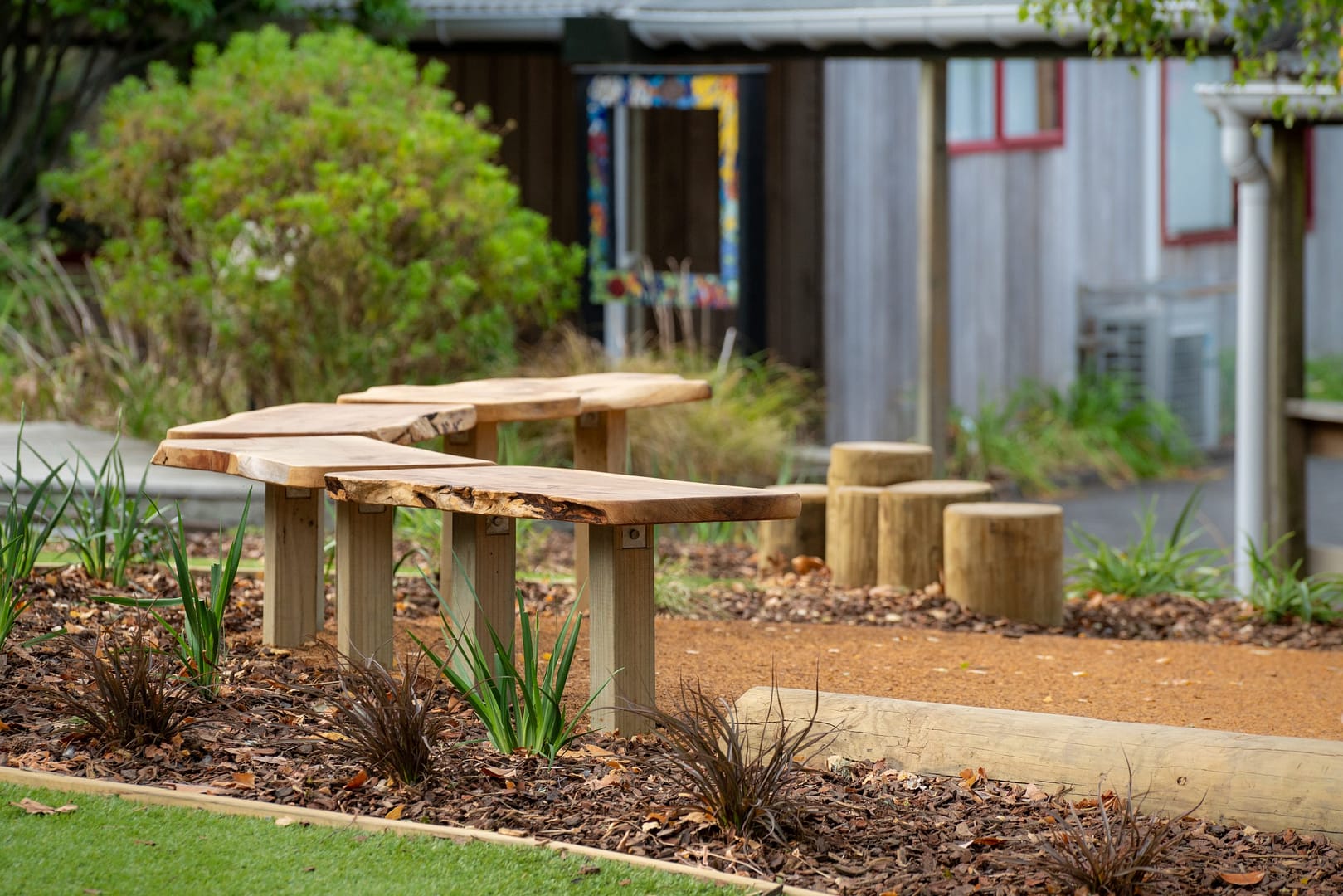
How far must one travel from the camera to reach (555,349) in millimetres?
10445

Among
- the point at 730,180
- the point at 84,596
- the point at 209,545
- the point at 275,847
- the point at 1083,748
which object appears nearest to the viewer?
the point at 275,847

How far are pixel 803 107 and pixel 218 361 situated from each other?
4.43 meters

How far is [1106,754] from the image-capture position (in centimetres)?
371

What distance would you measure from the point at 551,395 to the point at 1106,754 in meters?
2.47

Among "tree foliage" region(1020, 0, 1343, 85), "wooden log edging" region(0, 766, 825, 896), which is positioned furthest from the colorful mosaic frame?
"wooden log edging" region(0, 766, 825, 896)

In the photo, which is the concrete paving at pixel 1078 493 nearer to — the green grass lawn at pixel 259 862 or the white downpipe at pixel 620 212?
the green grass lawn at pixel 259 862

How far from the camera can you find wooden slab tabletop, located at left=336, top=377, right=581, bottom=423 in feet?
17.7

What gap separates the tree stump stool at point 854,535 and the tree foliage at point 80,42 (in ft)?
18.9

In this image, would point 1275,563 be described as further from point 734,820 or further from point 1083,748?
point 734,820

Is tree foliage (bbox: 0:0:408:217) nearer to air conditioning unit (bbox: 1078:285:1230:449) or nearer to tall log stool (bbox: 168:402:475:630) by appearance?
air conditioning unit (bbox: 1078:285:1230:449)

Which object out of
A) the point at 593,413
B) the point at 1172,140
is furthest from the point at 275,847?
the point at 1172,140

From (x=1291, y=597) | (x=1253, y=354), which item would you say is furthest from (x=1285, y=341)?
(x=1291, y=597)

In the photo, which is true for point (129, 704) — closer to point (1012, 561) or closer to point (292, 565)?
point (292, 565)

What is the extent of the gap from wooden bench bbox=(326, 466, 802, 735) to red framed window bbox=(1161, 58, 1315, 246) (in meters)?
10.3
